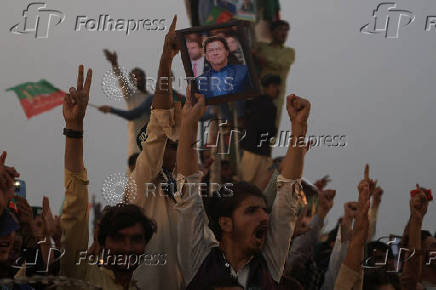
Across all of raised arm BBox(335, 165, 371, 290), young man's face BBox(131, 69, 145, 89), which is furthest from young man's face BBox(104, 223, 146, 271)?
young man's face BBox(131, 69, 145, 89)

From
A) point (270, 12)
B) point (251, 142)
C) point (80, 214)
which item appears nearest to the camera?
point (80, 214)

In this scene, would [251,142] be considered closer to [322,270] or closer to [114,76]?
[322,270]

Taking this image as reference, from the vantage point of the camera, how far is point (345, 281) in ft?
9.01

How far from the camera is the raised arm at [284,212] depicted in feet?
7.99

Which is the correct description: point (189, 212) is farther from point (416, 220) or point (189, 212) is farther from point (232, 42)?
point (416, 220)

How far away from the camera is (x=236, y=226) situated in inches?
98.7

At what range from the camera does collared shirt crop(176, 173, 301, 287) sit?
7.76 feet

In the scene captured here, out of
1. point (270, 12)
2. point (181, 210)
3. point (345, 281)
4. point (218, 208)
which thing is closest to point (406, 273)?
point (345, 281)

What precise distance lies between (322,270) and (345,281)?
0.56 m

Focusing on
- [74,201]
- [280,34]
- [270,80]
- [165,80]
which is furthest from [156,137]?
[280,34]

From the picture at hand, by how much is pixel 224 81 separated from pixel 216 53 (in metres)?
0.13

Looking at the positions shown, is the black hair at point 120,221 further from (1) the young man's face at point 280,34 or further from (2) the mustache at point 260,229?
(1) the young man's face at point 280,34

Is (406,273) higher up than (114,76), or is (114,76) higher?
(114,76)

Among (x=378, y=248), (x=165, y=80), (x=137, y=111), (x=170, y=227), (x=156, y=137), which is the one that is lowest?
(x=378, y=248)
